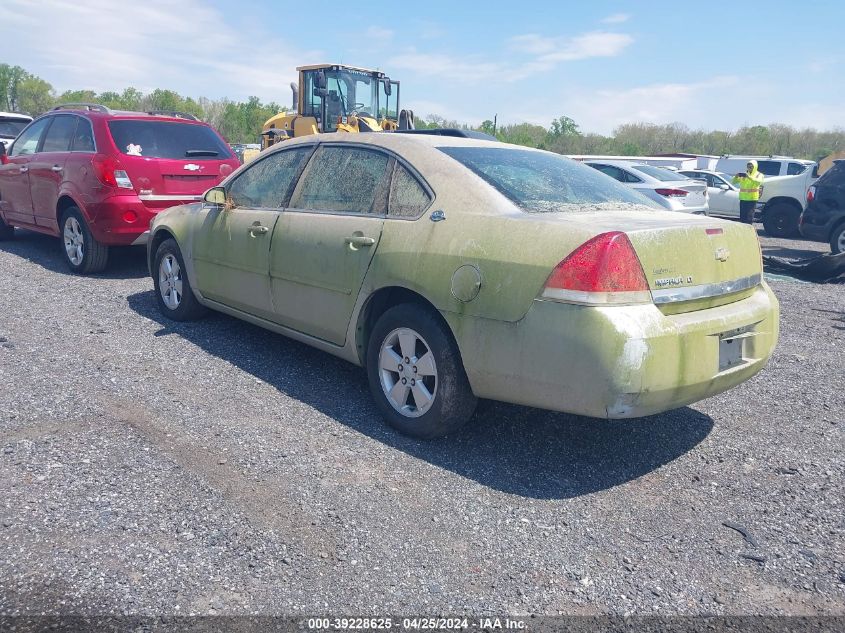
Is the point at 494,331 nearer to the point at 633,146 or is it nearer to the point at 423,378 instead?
the point at 423,378

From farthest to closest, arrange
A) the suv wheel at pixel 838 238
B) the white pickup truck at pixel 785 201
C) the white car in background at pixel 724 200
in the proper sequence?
the white car in background at pixel 724 200
the white pickup truck at pixel 785 201
the suv wheel at pixel 838 238

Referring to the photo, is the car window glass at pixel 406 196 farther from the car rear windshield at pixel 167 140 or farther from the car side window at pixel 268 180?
the car rear windshield at pixel 167 140

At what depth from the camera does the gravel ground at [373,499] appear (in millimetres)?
2678

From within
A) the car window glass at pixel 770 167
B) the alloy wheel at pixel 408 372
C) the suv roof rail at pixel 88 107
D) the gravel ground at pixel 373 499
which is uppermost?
the suv roof rail at pixel 88 107

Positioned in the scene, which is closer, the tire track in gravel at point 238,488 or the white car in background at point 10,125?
the tire track in gravel at point 238,488

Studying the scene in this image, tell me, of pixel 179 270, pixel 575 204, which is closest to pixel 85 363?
pixel 179 270

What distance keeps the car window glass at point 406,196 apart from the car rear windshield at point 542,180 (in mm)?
279

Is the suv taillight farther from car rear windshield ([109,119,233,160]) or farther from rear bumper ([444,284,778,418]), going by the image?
rear bumper ([444,284,778,418])

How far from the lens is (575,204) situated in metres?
3.93

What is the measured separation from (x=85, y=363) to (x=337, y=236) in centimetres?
209

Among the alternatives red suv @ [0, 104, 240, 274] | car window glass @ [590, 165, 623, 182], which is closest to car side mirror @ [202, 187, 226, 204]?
red suv @ [0, 104, 240, 274]

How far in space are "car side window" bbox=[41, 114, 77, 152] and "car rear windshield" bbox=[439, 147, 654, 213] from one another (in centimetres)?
568

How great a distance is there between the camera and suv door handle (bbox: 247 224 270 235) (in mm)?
4887

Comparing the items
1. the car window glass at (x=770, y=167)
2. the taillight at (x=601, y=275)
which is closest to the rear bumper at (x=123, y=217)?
the taillight at (x=601, y=275)
